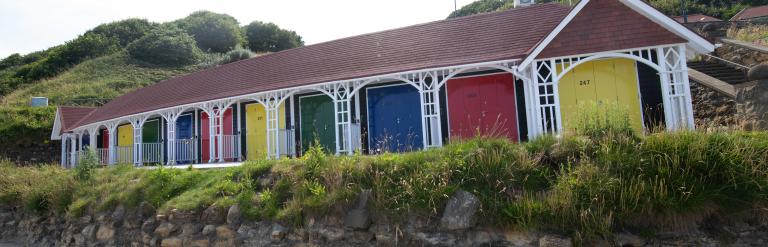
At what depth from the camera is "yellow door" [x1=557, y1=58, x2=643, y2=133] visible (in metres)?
10.6

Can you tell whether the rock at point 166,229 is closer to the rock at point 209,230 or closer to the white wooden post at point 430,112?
the rock at point 209,230

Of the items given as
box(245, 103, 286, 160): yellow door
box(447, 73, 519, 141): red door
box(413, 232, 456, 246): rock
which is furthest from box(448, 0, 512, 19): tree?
box(413, 232, 456, 246): rock

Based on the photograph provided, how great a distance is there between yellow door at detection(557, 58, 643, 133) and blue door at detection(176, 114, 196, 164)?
1292cm

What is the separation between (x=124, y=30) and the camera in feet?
178

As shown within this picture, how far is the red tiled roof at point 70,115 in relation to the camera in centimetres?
2387

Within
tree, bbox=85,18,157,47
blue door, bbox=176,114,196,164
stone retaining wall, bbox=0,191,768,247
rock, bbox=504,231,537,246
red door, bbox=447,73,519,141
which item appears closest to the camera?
stone retaining wall, bbox=0,191,768,247

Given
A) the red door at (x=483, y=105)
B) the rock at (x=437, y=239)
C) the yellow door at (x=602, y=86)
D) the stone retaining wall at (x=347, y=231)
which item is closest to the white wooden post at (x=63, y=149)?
the stone retaining wall at (x=347, y=231)

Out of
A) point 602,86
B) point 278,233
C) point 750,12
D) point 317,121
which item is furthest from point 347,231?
point 750,12

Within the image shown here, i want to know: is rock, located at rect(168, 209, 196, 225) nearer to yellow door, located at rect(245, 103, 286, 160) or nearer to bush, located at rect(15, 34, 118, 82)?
yellow door, located at rect(245, 103, 286, 160)

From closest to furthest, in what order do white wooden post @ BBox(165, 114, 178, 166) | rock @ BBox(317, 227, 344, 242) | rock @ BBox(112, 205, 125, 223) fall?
1. rock @ BBox(317, 227, 344, 242)
2. rock @ BBox(112, 205, 125, 223)
3. white wooden post @ BBox(165, 114, 178, 166)

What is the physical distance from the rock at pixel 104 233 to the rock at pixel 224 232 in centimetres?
325

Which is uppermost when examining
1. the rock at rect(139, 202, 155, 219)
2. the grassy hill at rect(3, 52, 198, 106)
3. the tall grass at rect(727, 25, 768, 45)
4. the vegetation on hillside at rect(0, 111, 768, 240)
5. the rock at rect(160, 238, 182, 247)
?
the grassy hill at rect(3, 52, 198, 106)

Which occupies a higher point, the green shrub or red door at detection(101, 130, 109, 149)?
red door at detection(101, 130, 109, 149)

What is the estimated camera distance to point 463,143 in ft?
24.8
